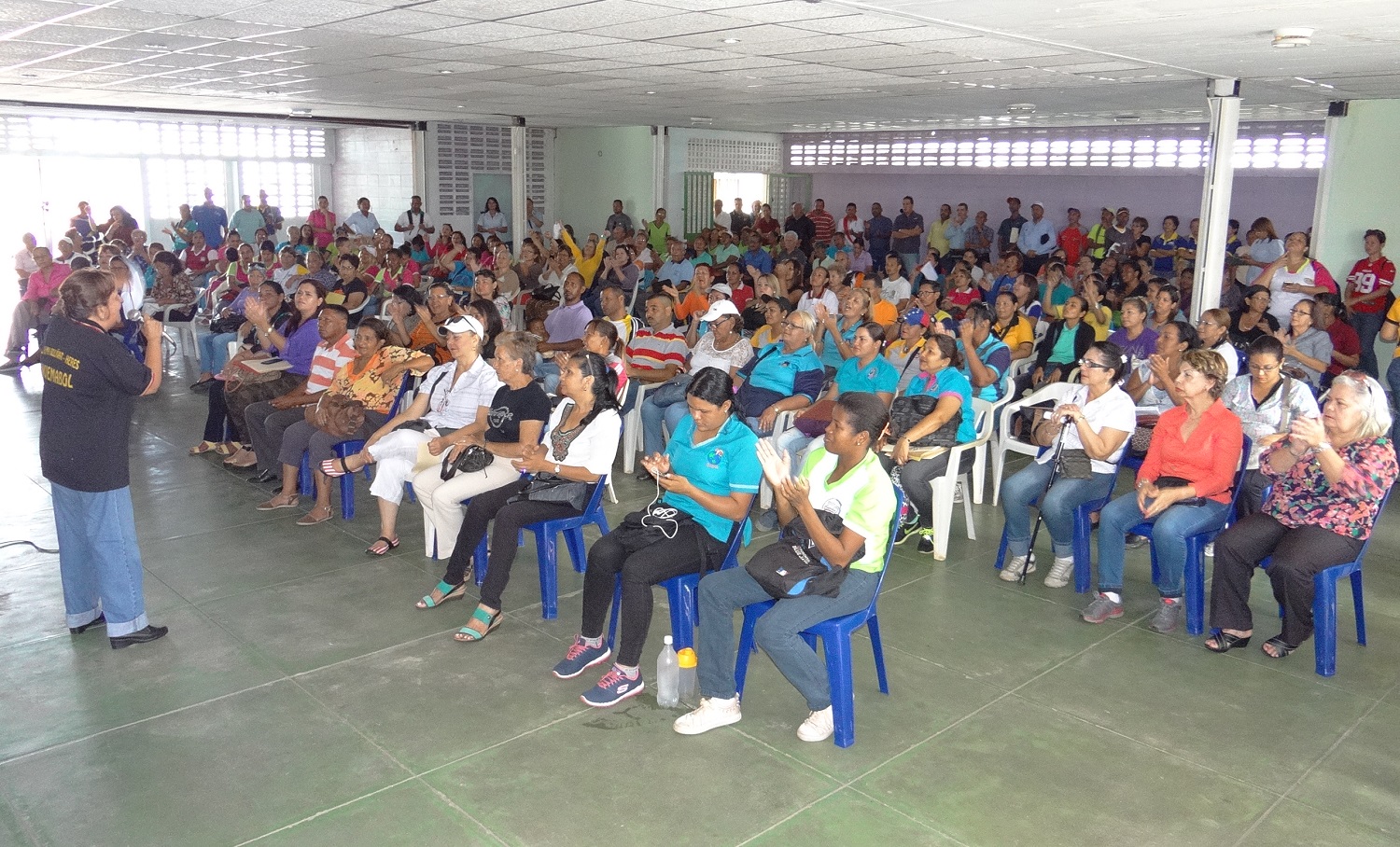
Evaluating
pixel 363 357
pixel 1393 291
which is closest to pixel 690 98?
pixel 363 357

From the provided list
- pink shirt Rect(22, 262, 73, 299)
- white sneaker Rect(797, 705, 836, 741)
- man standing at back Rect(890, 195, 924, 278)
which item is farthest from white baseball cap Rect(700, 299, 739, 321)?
man standing at back Rect(890, 195, 924, 278)

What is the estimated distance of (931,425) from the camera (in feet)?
18.3

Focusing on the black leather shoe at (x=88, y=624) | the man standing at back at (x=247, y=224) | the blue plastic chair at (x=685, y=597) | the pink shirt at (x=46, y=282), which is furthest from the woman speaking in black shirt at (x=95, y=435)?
the man standing at back at (x=247, y=224)

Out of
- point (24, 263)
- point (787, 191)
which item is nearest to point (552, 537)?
point (24, 263)

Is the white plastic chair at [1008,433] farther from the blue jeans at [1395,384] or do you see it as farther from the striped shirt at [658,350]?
the blue jeans at [1395,384]

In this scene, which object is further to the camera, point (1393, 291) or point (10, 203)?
point (10, 203)

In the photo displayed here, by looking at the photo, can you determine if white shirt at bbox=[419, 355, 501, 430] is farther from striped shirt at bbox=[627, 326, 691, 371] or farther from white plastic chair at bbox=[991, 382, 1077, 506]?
white plastic chair at bbox=[991, 382, 1077, 506]

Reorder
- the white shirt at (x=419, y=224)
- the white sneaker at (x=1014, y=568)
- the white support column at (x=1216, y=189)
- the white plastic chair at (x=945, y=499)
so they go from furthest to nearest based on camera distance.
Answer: the white shirt at (x=419, y=224), the white support column at (x=1216, y=189), the white plastic chair at (x=945, y=499), the white sneaker at (x=1014, y=568)

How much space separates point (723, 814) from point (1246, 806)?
1.64 meters

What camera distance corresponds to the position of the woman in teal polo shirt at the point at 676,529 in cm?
400

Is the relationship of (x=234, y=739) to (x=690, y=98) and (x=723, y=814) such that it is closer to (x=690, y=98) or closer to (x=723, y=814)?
(x=723, y=814)

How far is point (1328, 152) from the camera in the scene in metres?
9.67

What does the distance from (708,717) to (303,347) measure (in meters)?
4.32

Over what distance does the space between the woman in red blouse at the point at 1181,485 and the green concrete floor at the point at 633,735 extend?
7.3 inches
